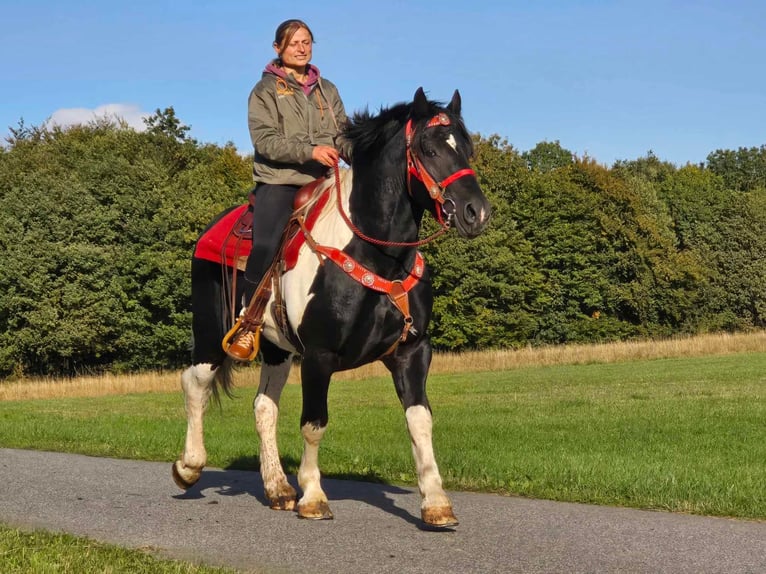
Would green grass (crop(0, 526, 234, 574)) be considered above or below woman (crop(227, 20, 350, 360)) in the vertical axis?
below

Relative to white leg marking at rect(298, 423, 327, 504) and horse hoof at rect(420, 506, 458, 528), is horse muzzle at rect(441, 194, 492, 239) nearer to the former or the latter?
horse hoof at rect(420, 506, 458, 528)

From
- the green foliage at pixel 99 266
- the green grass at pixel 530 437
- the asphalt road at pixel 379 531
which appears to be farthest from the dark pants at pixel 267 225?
the green foliage at pixel 99 266

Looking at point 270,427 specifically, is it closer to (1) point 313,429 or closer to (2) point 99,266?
(1) point 313,429

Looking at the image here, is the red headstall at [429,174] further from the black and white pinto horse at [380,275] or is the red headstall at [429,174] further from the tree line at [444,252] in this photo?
the tree line at [444,252]

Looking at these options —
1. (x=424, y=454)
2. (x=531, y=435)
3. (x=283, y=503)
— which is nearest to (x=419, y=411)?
(x=424, y=454)

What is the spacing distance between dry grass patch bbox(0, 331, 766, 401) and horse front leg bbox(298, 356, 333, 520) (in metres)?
26.2

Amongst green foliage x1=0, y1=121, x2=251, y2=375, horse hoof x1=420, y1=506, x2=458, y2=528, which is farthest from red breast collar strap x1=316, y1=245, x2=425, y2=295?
green foliage x1=0, y1=121, x2=251, y2=375

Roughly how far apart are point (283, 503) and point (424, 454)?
1.50 meters

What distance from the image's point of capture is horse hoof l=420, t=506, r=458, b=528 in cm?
663

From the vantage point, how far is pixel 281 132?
25.9 feet

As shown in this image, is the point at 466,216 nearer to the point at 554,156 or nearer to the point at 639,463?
the point at 639,463

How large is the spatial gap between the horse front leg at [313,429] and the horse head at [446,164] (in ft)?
4.80

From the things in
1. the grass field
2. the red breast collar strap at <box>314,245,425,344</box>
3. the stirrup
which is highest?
the red breast collar strap at <box>314,245,425,344</box>

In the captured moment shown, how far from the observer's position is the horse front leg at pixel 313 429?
23.3ft
